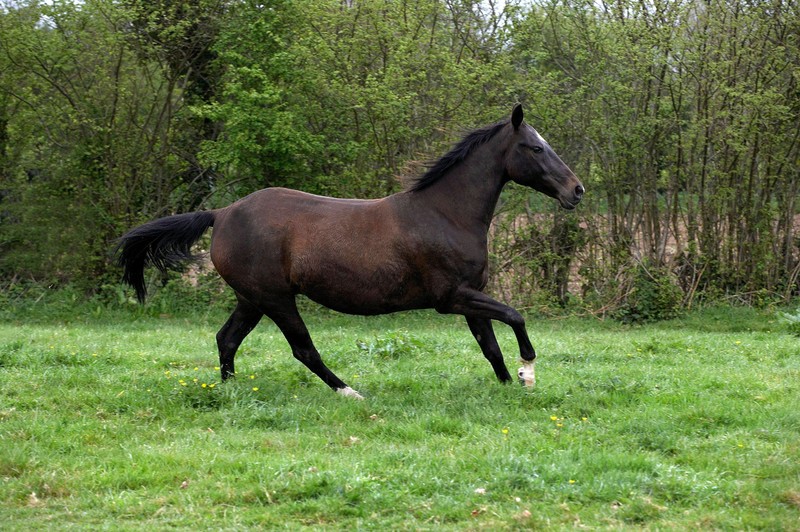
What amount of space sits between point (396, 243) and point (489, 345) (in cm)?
123

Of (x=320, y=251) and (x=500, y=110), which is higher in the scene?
(x=500, y=110)

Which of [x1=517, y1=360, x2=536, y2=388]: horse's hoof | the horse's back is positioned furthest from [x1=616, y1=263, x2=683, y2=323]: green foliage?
the horse's back

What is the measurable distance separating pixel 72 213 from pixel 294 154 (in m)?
4.81

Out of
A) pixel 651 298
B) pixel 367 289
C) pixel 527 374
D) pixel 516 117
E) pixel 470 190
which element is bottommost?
pixel 527 374

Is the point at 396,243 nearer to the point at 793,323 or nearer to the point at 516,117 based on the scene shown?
the point at 516,117

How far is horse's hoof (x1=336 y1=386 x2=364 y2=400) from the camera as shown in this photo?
782 cm

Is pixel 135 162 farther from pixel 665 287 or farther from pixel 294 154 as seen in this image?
pixel 665 287

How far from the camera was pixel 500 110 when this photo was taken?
15.7 metres

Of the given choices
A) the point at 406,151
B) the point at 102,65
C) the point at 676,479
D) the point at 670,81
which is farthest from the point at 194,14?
the point at 676,479

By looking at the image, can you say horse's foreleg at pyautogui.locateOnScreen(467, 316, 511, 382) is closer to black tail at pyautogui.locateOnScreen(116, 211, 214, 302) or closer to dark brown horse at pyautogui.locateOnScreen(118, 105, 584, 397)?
dark brown horse at pyautogui.locateOnScreen(118, 105, 584, 397)

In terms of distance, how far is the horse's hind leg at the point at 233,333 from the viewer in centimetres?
848

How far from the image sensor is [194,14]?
16938 mm

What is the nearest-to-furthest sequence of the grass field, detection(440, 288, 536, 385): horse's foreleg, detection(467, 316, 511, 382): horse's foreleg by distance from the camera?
the grass field
detection(440, 288, 536, 385): horse's foreleg
detection(467, 316, 511, 382): horse's foreleg

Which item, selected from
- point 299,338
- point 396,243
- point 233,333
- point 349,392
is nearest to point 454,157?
point 396,243
